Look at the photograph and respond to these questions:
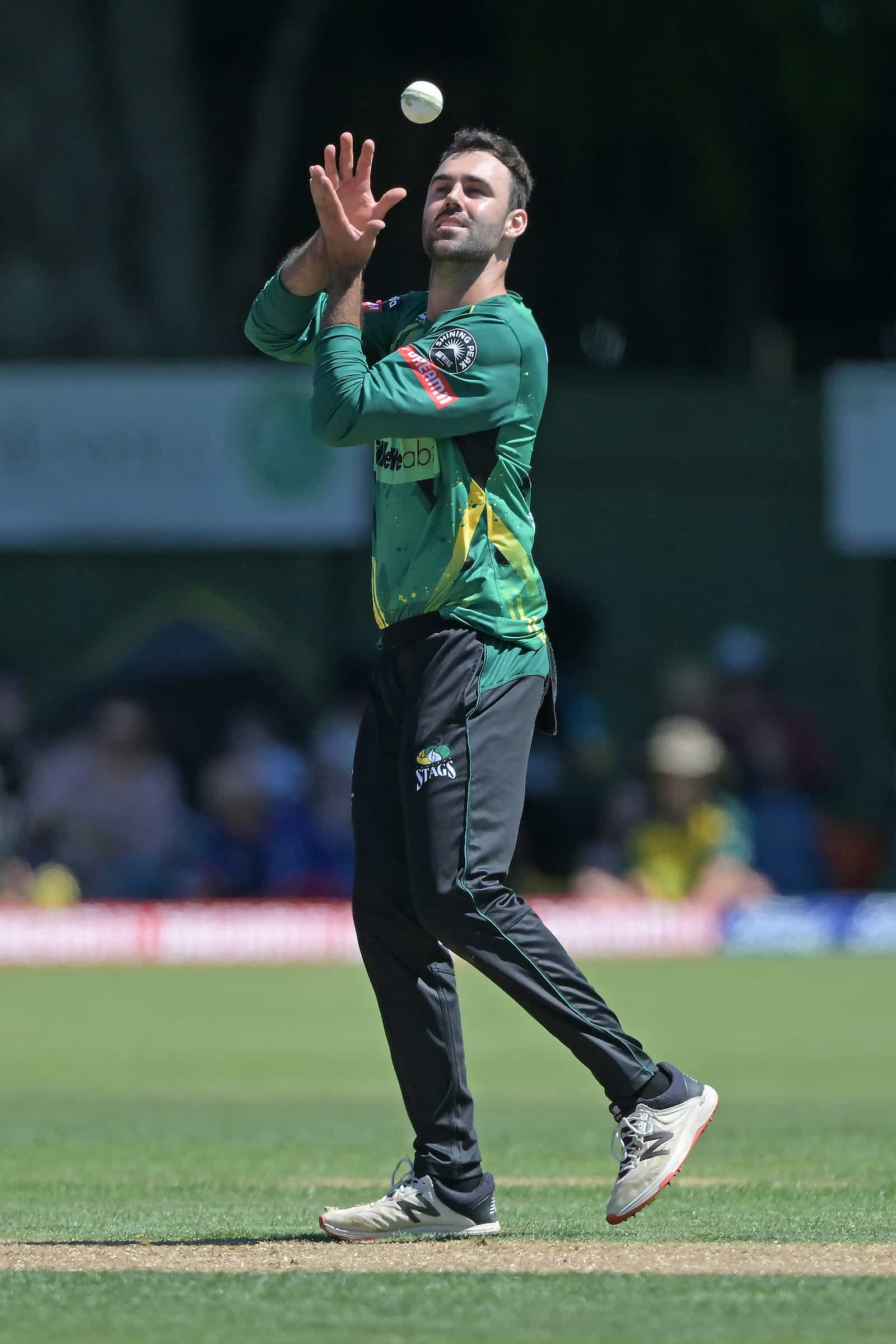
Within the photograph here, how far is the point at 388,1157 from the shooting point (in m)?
6.79

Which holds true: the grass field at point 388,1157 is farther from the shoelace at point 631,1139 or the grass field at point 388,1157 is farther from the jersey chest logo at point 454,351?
the jersey chest logo at point 454,351

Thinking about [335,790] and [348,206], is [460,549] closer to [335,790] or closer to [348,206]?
[348,206]

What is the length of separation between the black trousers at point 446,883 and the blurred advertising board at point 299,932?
8.76m

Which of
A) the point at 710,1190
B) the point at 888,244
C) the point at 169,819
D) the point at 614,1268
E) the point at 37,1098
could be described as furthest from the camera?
the point at 888,244

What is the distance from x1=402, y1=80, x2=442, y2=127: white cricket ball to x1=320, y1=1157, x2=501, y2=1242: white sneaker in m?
2.29

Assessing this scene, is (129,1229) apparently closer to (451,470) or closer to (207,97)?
→ (451,470)

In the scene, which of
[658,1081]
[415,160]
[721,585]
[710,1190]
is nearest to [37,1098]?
[710,1190]

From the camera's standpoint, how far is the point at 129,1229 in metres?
5.19

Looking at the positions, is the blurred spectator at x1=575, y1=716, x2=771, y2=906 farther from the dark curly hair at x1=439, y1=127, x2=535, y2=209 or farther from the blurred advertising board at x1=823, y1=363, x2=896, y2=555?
the dark curly hair at x1=439, y1=127, x2=535, y2=209

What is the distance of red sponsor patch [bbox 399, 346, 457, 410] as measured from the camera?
15.9ft

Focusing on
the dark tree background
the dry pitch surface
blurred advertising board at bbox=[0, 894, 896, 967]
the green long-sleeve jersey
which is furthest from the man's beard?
the dark tree background

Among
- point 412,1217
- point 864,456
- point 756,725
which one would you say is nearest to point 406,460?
point 412,1217

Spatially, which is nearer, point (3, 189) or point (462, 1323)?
point (462, 1323)

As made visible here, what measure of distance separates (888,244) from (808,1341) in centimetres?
1530
